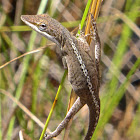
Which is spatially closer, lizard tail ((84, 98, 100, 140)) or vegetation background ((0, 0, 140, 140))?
lizard tail ((84, 98, 100, 140))

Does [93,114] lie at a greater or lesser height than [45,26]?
lesser

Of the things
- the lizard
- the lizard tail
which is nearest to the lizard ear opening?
the lizard

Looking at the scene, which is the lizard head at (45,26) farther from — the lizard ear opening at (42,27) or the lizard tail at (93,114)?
the lizard tail at (93,114)

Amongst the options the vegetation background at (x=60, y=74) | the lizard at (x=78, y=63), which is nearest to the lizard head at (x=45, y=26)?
the lizard at (x=78, y=63)

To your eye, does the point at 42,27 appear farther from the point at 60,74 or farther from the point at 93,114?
the point at 60,74

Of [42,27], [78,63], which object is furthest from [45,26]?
[78,63]

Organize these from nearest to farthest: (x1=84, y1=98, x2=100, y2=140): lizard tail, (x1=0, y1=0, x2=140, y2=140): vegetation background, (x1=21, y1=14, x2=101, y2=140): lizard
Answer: (x1=21, y1=14, x2=101, y2=140): lizard → (x1=84, y1=98, x2=100, y2=140): lizard tail → (x1=0, y1=0, x2=140, y2=140): vegetation background

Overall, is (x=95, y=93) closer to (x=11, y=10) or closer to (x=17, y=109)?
(x=17, y=109)

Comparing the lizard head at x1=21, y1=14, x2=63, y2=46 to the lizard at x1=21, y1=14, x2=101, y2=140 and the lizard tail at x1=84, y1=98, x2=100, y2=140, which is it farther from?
the lizard tail at x1=84, y1=98, x2=100, y2=140
